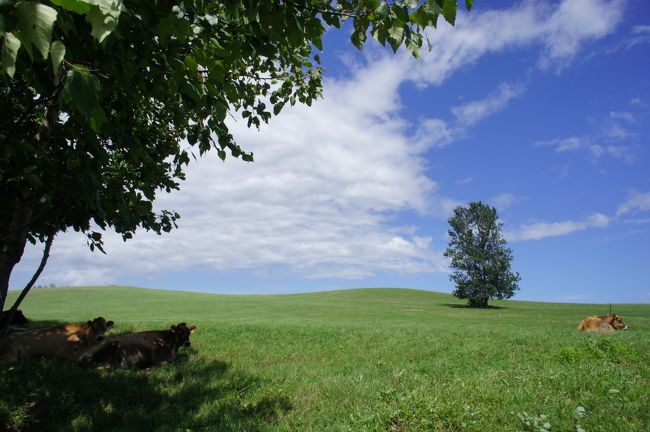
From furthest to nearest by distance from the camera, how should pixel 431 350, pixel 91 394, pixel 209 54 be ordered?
pixel 431 350, pixel 91 394, pixel 209 54

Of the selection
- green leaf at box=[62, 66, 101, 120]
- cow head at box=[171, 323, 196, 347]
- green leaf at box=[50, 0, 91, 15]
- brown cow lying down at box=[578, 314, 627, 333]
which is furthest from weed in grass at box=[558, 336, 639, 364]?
brown cow lying down at box=[578, 314, 627, 333]

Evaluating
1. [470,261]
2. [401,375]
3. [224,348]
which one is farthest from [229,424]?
[470,261]

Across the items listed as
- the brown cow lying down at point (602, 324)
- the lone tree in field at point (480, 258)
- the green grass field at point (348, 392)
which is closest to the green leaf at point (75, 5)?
the green grass field at point (348, 392)

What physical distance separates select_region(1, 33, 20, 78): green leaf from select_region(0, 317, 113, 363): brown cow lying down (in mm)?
10136

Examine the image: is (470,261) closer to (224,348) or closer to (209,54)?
(224,348)

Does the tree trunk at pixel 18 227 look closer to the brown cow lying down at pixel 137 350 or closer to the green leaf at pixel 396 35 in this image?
the brown cow lying down at pixel 137 350

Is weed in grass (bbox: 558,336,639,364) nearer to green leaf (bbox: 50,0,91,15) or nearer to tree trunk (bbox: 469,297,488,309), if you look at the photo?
green leaf (bbox: 50,0,91,15)

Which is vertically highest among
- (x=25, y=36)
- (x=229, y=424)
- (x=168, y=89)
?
(x=168, y=89)

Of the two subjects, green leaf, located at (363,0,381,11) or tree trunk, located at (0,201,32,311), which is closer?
green leaf, located at (363,0,381,11)

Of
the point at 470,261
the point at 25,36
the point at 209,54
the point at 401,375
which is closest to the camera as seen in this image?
the point at 25,36

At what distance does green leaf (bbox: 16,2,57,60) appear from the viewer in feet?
6.47

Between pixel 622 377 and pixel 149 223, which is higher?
pixel 149 223

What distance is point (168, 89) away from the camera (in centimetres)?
543

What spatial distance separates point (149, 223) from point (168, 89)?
8965 millimetres
